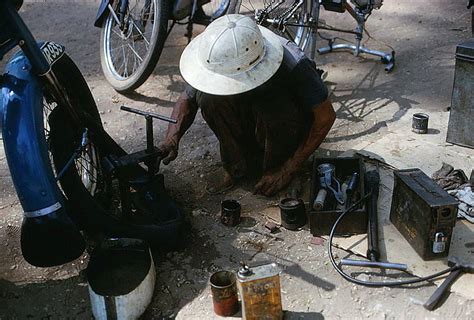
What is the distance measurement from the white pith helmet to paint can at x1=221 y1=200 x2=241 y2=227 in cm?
66

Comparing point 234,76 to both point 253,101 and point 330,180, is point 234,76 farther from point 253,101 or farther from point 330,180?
point 330,180

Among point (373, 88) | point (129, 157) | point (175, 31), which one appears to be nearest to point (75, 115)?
point (129, 157)

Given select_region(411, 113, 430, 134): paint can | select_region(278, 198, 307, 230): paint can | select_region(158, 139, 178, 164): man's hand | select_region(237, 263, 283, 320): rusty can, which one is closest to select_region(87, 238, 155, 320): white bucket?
select_region(237, 263, 283, 320): rusty can

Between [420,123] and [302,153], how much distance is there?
104cm

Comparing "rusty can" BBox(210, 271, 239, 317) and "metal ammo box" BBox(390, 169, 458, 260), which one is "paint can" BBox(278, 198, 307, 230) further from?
"rusty can" BBox(210, 271, 239, 317)

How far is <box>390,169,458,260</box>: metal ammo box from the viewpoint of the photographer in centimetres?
268

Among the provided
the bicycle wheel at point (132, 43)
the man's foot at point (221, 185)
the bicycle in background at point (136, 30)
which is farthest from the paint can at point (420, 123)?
the bicycle wheel at point (132, 43)

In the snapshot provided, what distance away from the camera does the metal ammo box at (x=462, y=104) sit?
3618 millimetres

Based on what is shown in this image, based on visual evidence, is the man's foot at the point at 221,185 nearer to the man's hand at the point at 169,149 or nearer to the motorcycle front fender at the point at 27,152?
the man's hand at the point at 169,149

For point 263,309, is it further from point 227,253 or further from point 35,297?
point 35,297

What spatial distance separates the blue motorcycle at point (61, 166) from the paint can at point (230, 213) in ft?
0.91

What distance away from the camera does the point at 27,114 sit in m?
2.56

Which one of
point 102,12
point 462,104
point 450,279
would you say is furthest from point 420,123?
point 102,12

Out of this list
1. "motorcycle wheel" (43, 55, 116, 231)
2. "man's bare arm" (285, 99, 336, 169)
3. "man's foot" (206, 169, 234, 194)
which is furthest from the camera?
"man's foot" (206, 169, 234, 194)
